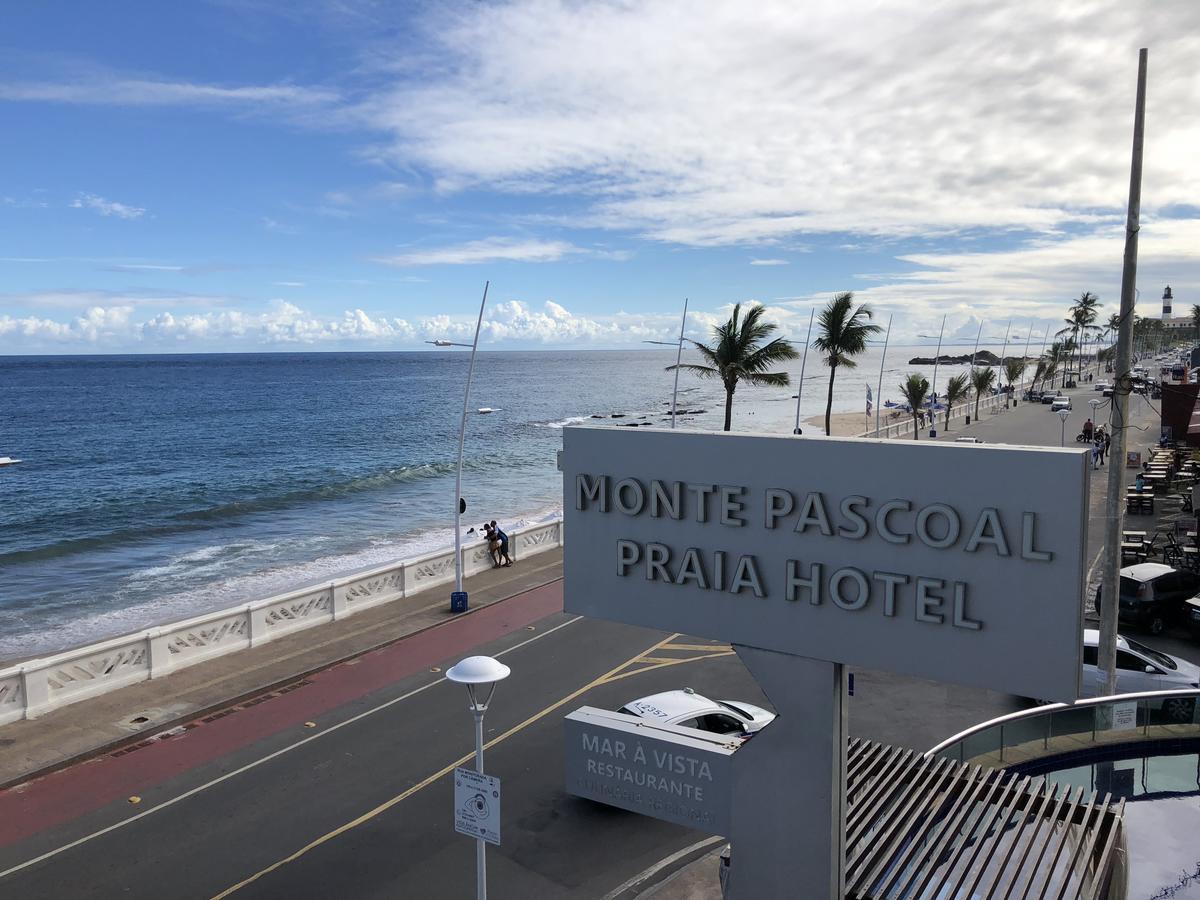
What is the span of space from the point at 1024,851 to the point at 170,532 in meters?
44.7

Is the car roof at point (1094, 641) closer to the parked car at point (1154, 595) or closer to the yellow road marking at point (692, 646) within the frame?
the parked car at point (1154, 595)

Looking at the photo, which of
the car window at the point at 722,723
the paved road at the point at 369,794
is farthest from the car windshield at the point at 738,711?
the paved road at the point at 369,794

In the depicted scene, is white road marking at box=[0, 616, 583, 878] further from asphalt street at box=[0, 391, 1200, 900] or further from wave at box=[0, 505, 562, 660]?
wave at box=[0, 505, 562, 660]

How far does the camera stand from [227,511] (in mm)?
50219

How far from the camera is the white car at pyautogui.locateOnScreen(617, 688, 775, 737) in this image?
12898 millimetres

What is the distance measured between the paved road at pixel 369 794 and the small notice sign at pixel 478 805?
2.36m

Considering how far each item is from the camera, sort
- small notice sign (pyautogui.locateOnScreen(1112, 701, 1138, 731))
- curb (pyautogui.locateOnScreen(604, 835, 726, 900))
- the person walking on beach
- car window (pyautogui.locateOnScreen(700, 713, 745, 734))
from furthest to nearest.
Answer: the person walking on beach → car window (pyautogui.locateOnScreen(700, 713, 745, 734)) → small notice sign (pyautogui.locateOnScreen(1112, 701, 1138, 731)) → curb (pyautogui.locateOnScreen(604, 835, 726, 900))

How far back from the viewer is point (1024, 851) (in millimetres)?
8102

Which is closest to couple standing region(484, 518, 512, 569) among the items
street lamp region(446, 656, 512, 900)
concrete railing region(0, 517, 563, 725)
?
concrete railing region(0, 517, 563, 725)

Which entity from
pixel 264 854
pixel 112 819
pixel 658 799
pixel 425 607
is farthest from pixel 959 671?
pixel 425 607

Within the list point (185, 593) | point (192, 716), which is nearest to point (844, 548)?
point (192, 716)

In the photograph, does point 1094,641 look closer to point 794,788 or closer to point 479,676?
point 794,788

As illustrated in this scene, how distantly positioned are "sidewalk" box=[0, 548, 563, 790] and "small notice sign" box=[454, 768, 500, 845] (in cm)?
910

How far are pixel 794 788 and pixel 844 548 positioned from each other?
6.42ft
